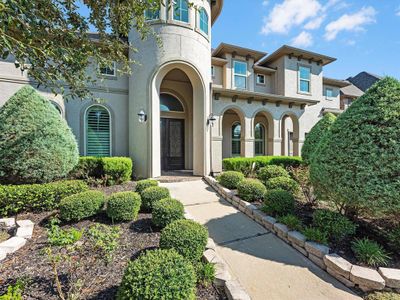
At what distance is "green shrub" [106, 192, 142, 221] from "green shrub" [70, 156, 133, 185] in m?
3.39

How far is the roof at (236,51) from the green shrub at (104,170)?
9.58 metres

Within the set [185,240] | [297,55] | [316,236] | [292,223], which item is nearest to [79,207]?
Result: [185,240]

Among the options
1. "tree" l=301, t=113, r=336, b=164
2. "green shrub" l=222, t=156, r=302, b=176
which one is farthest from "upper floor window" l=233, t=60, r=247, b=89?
"tree" l=301, t=113, r=336, b=164

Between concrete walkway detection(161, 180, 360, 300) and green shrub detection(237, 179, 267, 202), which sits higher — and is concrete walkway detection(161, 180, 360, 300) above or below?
below

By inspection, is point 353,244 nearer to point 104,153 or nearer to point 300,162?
point 300,162

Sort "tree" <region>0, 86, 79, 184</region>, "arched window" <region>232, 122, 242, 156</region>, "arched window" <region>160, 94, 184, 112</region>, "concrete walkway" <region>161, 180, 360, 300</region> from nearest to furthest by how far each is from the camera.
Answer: "concrete walkway" <region>161, 180, 360, 300</region> < "tree" <region>0, 86, 79, 184</region> < "arched window" <region>160, 94, 184, 112</region> < "arched window" <region>232, 122, 242, 156</region>

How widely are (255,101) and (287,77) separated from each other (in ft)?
13.5

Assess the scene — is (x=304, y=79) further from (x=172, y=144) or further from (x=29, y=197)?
(x=29, y=197)

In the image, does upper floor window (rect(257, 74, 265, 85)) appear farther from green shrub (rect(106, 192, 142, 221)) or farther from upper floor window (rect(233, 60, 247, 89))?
green shrub (rect(106, 192, 142, 221))

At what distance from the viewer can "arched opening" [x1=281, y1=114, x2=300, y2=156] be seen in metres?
13.2

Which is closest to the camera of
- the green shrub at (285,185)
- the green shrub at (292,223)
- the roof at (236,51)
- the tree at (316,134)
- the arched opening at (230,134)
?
the green shrub at (292,223)

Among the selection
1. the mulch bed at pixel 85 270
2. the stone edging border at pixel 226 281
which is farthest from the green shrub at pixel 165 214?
the stone edging border at pixel 226 281

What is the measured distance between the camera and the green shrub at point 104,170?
297 inches

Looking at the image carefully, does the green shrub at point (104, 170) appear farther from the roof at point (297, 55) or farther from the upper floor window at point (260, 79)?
the roof at point (297, 55)
